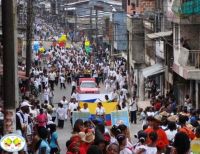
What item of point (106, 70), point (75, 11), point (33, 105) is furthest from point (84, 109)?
point (75, 11)

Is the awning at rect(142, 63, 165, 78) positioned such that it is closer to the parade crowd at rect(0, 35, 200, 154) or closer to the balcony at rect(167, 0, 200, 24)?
the parade crowd at rect(0, 35, 200, 154)

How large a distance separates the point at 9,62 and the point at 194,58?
21213mm

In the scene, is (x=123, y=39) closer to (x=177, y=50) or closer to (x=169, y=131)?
(x=177, y=50)

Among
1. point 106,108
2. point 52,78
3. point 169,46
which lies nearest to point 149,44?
point 52,78

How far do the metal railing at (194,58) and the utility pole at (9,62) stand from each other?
798 inches

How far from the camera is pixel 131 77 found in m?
53.1

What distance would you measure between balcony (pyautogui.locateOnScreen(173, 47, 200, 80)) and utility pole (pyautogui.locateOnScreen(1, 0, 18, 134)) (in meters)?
19.5

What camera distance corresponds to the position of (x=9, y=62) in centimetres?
1499

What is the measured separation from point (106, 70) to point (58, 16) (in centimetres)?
7018

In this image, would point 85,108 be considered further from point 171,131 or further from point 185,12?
point 171,131

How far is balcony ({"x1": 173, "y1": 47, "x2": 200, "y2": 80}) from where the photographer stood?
34.1 m

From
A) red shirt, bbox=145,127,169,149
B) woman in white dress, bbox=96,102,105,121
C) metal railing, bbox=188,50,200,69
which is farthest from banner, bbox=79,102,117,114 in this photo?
red shirt, bbox=145,127,169,149

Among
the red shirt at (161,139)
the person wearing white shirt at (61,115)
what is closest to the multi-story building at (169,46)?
the person wearing white shirt at (61,115)

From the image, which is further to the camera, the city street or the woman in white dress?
the woman in white dress
